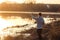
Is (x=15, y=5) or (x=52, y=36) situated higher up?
(x=15, y=5)

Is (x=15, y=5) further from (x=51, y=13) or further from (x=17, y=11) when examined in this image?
(x=51, y=13)

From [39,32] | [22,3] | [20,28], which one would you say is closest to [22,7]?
[22,3]

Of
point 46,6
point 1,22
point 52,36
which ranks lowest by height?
point 52,36

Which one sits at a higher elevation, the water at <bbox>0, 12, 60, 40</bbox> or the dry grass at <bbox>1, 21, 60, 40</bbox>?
the water at <bbox>0, 12, 60, 40</bbox>

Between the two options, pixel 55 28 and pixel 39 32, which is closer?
pixel 39 32

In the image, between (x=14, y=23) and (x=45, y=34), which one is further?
(x=14, y=23)

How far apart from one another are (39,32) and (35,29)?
0.97ft

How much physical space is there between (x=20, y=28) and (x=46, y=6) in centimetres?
123

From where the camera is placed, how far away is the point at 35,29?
5.79 metres

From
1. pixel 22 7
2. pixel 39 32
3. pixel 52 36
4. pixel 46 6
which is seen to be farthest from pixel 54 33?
pixel 22 7

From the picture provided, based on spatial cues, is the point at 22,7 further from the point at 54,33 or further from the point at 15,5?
the point at 54,33

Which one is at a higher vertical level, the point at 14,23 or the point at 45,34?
the point at 14,23

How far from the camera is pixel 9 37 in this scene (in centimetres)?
575

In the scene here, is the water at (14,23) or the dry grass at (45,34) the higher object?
the water at (14,23)
